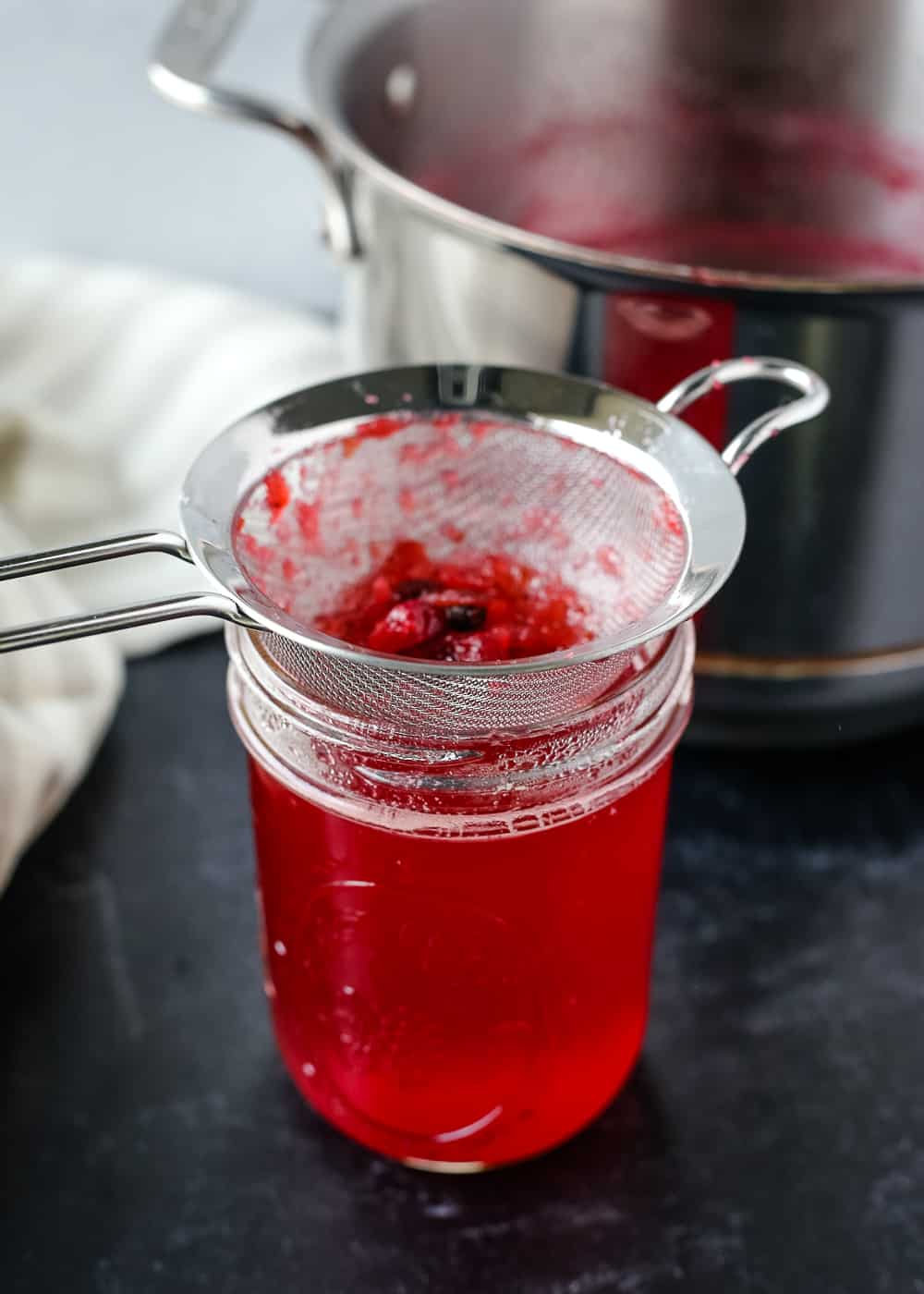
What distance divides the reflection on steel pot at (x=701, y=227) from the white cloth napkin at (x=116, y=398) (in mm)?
232

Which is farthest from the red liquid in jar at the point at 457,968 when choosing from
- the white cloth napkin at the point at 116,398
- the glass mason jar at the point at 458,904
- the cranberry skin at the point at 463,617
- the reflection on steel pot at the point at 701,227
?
the white cloth napkin at the point at 116,398

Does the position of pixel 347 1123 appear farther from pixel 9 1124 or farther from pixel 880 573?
pixel 880 573

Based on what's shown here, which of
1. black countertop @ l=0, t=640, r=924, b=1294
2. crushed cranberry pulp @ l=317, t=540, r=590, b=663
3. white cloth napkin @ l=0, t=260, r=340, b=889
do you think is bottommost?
black countertop @ l=0, t=640, r=924, b=1294

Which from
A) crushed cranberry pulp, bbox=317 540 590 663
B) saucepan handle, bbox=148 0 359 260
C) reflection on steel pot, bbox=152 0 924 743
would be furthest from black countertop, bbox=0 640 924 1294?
saucepan handle, bbox=148 0 359 260

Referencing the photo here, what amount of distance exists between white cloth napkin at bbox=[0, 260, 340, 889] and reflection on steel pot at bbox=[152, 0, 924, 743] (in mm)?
232

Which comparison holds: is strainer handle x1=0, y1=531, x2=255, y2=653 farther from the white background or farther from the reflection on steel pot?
the white background

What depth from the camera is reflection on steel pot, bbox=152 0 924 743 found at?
0.86 metres

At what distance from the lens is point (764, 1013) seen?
95cm

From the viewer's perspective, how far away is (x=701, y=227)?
1305 millimetres

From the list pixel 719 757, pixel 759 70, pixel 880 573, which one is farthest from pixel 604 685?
pixel 759 70

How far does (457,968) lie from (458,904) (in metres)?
0.04

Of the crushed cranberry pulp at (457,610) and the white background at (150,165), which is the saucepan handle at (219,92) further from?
the white background at (150,165)

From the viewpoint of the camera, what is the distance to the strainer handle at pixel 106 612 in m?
→ 0.62

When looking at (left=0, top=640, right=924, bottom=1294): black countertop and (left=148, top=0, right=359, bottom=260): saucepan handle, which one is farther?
(left=148, top=0, right=359, bottom=260): saucepan handle
